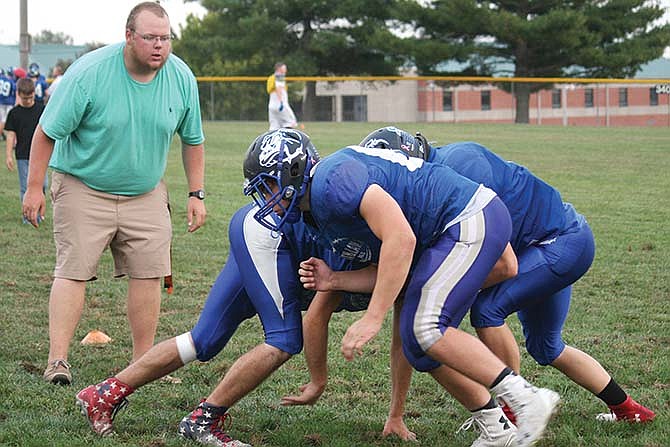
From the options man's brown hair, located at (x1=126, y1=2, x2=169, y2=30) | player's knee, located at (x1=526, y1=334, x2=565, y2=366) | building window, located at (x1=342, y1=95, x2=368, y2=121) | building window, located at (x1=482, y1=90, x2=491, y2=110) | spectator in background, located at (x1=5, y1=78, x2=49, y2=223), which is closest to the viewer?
player's knee, located at (x1=526, y1=334, x2=565, y2=366)

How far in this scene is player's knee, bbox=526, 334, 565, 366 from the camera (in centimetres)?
466

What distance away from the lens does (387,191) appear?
3889 millimetres

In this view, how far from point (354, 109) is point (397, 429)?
43.4m

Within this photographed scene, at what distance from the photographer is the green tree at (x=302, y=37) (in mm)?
41969

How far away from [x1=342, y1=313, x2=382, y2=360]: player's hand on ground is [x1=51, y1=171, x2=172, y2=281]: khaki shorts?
2.23m

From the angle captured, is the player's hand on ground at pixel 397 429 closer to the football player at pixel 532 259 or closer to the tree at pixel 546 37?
the football player at pixel 532 259

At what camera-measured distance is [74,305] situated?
221 inches

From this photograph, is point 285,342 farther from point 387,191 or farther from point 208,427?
point 387,191

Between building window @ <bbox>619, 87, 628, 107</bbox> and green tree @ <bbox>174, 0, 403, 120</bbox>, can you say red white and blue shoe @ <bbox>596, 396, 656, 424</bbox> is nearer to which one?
green tree @ <bbox>174, 0, 403, 120</bbox>

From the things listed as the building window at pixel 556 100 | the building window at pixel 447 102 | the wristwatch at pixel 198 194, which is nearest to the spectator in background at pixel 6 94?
the wristwatch at pixel 198 194

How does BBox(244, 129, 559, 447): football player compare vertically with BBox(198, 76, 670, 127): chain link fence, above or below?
below

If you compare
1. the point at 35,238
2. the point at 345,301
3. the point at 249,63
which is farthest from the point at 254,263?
the point at 249,63

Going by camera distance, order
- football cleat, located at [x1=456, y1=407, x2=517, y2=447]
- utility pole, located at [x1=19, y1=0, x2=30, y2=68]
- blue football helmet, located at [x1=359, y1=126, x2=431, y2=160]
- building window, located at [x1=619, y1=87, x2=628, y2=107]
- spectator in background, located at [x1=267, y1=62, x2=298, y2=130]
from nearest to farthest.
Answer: football cleat, located at [x1=456, y1=407, x2=517, y2=447] → blue football helmet, located at [x1=359, y1=126, x2=431, y2=160] → spectator in background, located at [x1=267, y1=62, x2=298, y2=130] → utility pole, located at [x1=19, y1=0, x2=30, y2=68] → building window, located at [x1=619, y1=87, x2=628, y2=107]

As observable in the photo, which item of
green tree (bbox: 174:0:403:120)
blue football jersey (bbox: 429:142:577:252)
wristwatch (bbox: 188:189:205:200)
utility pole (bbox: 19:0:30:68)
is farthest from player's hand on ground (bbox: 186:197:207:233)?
green tree (bbox: 174:0:403:120)
